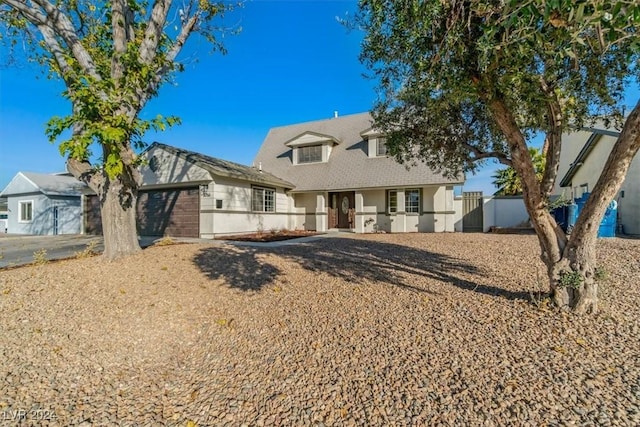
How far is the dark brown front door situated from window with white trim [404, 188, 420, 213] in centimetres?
289

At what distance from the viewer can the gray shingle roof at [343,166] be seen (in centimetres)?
1537

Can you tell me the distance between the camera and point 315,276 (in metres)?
6.21

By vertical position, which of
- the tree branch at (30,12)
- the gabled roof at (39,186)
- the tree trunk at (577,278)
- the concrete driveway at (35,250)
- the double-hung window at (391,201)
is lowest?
the concrete driveway at (35,250)

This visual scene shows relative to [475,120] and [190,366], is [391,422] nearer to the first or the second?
[190,366]

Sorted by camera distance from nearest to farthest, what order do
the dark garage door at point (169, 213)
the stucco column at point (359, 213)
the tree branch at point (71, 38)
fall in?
1. the tree branch at point (71, 38)
2. the dark garage door at point (169, 213)
3. the stucco column at point (359, 213)

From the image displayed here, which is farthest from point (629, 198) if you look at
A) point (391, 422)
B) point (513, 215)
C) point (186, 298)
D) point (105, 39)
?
point (105, 39)

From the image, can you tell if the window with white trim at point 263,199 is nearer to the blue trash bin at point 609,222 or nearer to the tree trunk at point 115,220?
the tree trunk at point 115,220

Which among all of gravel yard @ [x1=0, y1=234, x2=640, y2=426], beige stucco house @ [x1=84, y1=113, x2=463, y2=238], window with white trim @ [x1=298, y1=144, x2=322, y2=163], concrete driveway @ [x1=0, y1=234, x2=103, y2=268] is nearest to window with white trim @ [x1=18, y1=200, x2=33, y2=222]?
beige stucco house @ [x1=84, y1=113, x2=463, y2=238]

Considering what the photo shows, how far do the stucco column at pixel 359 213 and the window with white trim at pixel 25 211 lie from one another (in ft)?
70.5

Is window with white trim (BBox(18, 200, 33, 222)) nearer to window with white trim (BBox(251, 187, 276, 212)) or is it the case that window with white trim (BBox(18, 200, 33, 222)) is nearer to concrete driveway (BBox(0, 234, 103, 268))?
concrete driveway (BBox(0, 234, 103, 268))

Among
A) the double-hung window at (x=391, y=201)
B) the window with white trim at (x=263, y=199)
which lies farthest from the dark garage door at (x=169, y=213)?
the double-hung window at (x=391, y=201)

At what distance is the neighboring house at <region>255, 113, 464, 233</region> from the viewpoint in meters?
15.2

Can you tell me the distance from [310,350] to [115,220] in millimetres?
6347

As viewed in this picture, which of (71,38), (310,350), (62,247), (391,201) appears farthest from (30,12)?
(391,201)
